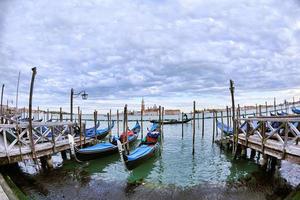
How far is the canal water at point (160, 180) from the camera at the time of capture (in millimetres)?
8234

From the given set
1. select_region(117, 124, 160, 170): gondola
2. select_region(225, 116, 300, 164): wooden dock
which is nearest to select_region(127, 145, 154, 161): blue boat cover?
select_region(117, 124, 160, 170): gondola

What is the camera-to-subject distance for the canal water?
324 inches

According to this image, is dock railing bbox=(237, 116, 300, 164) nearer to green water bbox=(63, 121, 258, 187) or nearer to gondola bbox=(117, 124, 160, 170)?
green water bbox=(63, 121, 258, 187)

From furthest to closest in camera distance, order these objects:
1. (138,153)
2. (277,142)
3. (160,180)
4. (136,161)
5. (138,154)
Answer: (138,153)
(138,154)
(136,161)
(160,180)
(277,142)

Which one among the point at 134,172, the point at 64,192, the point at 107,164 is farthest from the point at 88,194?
the point at 107,164

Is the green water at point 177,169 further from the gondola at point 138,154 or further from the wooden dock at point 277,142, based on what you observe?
the wooden dock at point 277,142

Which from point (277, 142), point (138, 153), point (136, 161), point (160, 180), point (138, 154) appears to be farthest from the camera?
point (138, 153)

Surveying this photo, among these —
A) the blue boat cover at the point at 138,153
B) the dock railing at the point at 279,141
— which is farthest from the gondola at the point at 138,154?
the dock railing at the point at 279,141

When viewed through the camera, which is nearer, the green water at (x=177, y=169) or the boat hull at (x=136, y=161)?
the green water at (x=177, y=169)

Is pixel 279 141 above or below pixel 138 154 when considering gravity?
above

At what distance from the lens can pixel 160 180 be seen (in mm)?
10305

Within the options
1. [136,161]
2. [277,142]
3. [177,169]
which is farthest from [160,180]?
[277,142]

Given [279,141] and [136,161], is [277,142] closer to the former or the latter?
[279,141]

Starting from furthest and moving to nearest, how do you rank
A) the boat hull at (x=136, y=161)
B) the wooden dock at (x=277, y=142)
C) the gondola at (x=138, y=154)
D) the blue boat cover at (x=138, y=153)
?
the blue boat cover at (x=138, y=153), the boat hull at (x=136, y=161), the gondola at (x=138, y=154), the wooden dock at (x=277, y=142)
